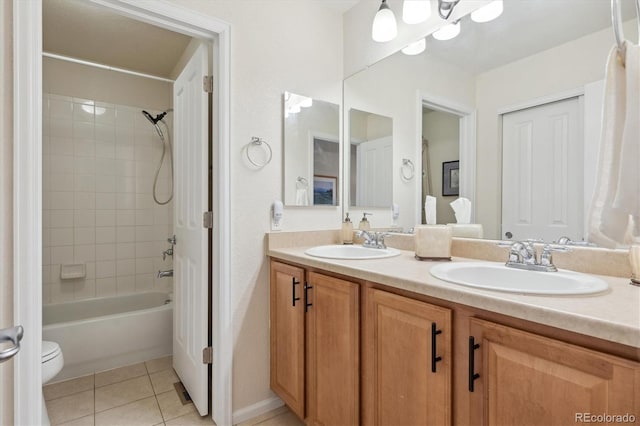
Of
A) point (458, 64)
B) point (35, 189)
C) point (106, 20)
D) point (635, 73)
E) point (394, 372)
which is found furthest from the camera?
point (106, 20)

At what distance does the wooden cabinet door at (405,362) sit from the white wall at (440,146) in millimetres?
736

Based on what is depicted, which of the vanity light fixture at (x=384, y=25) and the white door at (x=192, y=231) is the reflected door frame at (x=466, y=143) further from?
the white door at (x=192, y=231)

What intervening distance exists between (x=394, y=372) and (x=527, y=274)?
57cm

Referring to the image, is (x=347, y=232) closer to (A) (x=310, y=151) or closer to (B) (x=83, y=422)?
(A) (x=310, y=151)

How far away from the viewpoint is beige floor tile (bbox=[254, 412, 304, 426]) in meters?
1.71

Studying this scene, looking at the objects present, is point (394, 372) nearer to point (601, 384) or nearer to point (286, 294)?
point (601, 384)

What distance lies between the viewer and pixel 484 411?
0.82 metres

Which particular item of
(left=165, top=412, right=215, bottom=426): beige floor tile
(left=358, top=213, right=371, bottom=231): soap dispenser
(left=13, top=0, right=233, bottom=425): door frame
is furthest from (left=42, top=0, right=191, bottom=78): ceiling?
(left=165, top=412, right=215, bottom=426): beige floor tile

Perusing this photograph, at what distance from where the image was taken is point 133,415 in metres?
1.77

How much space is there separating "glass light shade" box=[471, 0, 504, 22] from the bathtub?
8.83 ft

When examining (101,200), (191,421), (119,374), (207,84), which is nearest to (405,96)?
(207,84)

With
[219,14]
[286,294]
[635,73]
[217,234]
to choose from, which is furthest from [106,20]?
[635,73]

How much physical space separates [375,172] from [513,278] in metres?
1.10

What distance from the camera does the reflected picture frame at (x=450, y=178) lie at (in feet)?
5.24
